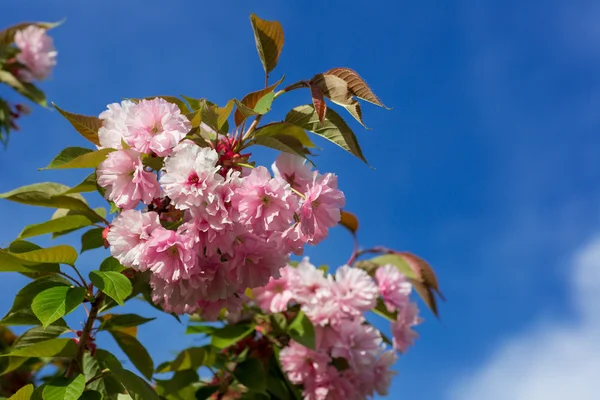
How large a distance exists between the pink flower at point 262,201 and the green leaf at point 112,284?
0.97ft

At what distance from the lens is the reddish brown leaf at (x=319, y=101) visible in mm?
1235

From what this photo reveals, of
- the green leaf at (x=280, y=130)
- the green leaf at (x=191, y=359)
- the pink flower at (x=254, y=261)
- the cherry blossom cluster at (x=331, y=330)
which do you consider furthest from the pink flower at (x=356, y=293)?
the green leaf at (x=280, y=130)

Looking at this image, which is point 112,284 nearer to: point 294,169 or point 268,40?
point 294,169

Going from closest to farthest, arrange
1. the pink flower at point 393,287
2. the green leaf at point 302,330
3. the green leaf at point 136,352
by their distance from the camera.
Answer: the green leaf at point 136,352
the green leaf at point 302,330
the pink flower at point 393,287

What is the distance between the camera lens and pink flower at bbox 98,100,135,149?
131 cm

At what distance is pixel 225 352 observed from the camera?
7.30ft

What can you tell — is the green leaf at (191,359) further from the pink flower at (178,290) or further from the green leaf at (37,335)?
the pink flower at (178,290)

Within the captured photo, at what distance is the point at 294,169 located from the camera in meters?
1.42

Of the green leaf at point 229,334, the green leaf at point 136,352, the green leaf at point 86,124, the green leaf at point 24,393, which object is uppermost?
the green leaf at point 86,124

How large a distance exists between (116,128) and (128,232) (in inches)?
9.5

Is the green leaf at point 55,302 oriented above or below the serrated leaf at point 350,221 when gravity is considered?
below

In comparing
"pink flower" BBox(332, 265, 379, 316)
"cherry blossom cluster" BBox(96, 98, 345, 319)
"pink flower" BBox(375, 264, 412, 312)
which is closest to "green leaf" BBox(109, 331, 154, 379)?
"cherry blossom cluster" BBox(96, 98, 345, 319)

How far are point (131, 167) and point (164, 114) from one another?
14 cm

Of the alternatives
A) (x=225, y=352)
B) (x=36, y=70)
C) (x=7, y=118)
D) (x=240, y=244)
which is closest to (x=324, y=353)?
(x=225, y=352)
